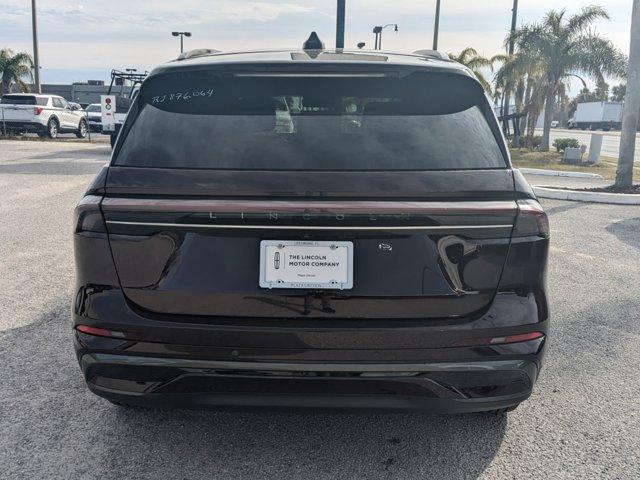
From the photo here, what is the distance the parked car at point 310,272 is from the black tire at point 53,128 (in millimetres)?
24461

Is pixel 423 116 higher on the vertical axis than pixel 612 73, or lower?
lower

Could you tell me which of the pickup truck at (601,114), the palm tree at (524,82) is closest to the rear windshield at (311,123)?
the palm tree at (524,82)

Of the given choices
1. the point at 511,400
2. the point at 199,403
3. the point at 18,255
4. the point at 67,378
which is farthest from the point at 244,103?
A: the point at 18,255

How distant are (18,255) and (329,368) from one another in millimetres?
4905

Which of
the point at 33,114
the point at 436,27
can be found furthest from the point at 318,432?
the point at 436,27

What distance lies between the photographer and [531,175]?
15.8 metres

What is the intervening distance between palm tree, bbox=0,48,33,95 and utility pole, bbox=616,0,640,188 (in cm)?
3241

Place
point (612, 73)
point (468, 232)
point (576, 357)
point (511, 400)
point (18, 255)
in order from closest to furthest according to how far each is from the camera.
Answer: point (468, 232) < point (511, 400) < point (576, 357) < point (18, 255) < point (612, 73)

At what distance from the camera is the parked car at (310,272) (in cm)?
224

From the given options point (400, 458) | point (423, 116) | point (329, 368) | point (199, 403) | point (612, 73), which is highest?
point (612, 73)

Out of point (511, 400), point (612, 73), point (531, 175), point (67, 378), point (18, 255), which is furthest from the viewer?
point (612, 73)

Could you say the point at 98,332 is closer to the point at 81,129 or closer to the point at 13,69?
the point at 81,129

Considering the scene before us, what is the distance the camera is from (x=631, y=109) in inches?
471

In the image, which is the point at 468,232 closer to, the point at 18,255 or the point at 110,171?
the point at 110,171
